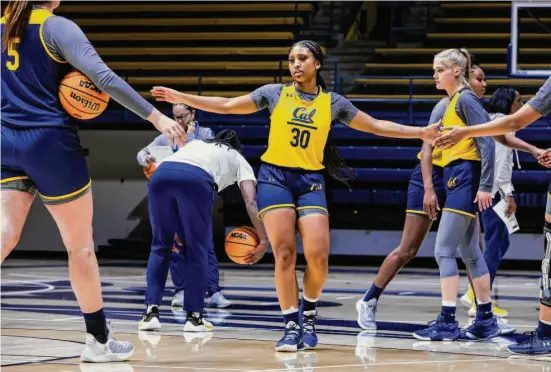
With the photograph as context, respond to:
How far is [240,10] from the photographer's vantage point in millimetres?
17031

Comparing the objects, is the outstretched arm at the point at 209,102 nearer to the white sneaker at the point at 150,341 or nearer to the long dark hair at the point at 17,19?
the long dark hair at the point at 17,19

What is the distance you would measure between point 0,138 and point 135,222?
993 cm

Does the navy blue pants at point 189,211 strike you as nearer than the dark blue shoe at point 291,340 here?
No

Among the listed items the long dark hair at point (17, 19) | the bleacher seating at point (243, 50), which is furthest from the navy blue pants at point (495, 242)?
the bleacher seating at point (243, 50)

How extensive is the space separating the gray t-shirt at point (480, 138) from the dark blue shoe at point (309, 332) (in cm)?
141

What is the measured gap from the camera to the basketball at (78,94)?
5223 mm

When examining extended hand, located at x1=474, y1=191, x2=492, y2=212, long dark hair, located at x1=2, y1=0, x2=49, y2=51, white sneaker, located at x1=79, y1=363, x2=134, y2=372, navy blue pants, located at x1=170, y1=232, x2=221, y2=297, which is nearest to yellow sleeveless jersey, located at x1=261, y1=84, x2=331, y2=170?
extended hand, located at x1=474, y1=191, x2=492, y2=212

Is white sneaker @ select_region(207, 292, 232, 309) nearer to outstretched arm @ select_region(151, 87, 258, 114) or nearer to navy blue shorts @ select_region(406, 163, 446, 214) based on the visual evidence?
navy blue shorts @ select_region(406, 163, 446, 214)

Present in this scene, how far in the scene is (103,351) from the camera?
559cm

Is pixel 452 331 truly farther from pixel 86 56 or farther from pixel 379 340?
pixel 86 56

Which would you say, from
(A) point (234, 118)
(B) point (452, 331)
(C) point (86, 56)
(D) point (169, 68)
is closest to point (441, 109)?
(B) point (452, 331)

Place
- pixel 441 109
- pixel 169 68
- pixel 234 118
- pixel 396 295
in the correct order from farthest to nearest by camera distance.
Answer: pixel 169 68, pixel 234 118, pixel 396 295, pixel 441 109

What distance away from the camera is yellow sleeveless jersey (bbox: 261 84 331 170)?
20.6 ft

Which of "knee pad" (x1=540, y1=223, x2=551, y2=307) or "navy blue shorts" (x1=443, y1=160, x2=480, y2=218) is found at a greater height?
"navy blue shorts" (x1=443, y1=160, x2=480, y2=218)
